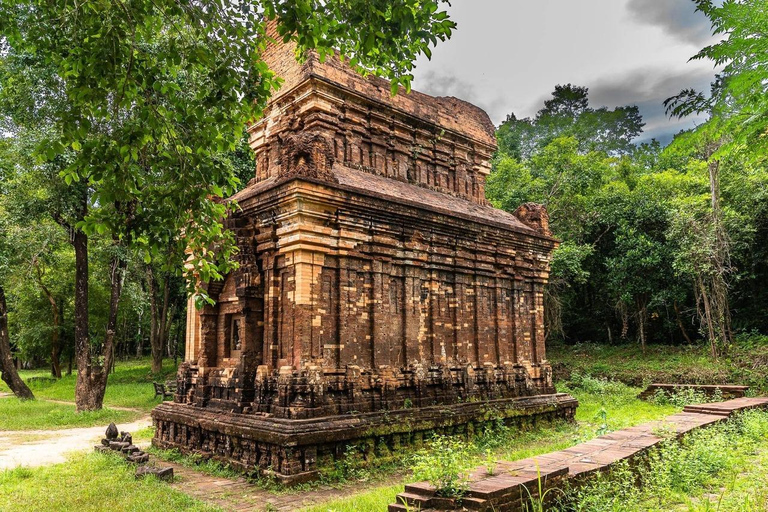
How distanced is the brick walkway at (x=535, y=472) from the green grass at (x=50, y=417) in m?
14.1

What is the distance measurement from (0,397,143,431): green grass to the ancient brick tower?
6881 mm

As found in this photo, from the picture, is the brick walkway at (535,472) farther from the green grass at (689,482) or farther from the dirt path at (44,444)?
the dirt path at (44,444)

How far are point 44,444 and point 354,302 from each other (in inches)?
339

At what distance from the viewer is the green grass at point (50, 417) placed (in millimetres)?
15804

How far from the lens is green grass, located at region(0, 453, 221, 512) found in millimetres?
7070

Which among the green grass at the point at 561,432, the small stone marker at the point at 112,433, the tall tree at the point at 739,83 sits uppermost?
the tall tree at the point at 739,83

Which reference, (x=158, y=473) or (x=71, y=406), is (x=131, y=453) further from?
(x=71, y=406)

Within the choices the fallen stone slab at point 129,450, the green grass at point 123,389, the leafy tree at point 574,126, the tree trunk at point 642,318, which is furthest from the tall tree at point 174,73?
the leafy tree at point 574,126

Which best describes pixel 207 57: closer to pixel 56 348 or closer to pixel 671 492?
pixel 671 492

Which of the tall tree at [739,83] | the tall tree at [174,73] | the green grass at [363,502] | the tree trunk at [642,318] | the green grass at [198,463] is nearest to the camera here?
the tall tree at [739,83]

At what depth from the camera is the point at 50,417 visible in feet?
54.4

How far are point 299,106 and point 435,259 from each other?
175 inches

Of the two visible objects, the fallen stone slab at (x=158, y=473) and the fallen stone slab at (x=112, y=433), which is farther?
the fallen stone slab at (x=112, y=433)

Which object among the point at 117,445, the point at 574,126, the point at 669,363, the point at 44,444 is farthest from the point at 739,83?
the point at 574,126
